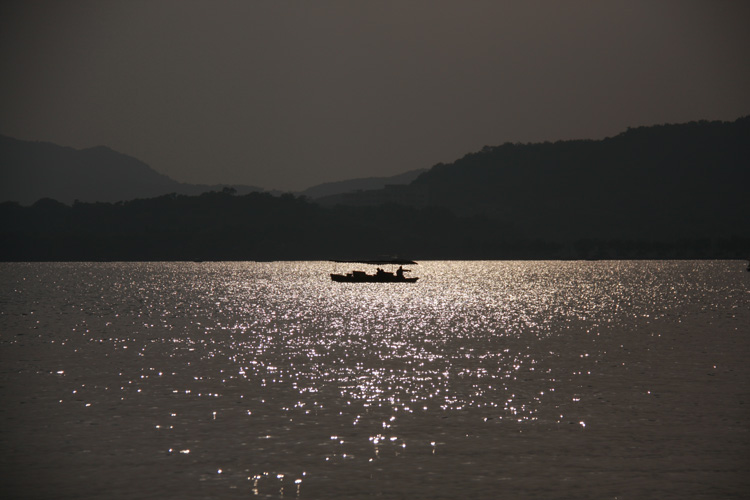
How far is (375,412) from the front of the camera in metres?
46.0

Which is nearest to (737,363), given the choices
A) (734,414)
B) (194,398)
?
(734,414)

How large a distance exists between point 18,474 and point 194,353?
3999cm

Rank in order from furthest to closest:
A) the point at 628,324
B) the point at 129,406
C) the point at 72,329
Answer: the point at 628,324 → the point at 72,329 → the point at 129,406

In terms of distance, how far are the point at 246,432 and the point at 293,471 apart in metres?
7.53

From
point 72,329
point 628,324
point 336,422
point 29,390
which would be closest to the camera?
point 336,422

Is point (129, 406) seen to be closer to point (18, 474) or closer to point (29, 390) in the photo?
point (29, 390)

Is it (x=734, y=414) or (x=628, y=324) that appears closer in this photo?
(x=734, y=414)

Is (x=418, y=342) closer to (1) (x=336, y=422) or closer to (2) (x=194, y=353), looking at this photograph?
(2) (x=194, y=353)

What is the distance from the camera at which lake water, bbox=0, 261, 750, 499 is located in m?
33.4

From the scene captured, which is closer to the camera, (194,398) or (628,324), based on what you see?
(194,398)

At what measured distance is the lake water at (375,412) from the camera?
3341cm

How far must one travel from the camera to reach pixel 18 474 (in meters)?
34.7

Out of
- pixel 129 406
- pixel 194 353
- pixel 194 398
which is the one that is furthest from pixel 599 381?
pixel 194 353

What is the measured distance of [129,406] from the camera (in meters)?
48.4
